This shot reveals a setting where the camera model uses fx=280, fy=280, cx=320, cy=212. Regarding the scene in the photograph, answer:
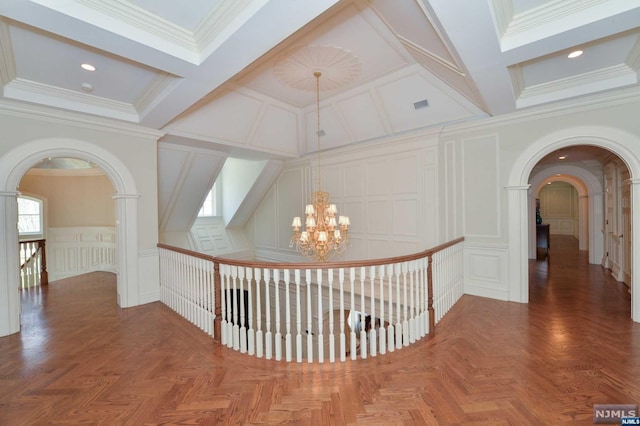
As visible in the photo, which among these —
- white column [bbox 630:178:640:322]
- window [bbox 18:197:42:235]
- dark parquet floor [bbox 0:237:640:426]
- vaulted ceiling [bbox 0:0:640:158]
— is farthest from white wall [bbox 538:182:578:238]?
window [bbox 18:197:42:235]

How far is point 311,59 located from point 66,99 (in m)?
3.29

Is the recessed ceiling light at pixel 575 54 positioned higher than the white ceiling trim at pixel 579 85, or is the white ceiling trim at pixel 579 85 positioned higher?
the recessed ceiling light at pixel 575 54

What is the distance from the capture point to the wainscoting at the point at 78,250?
7043 mm

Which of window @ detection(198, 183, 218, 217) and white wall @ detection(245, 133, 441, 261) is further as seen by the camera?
→ window @ detection(198, 183, 218, 217)

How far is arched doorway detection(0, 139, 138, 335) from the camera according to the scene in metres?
3.45

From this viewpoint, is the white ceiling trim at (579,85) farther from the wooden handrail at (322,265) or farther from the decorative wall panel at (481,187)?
the wooden handrail at (322,265)

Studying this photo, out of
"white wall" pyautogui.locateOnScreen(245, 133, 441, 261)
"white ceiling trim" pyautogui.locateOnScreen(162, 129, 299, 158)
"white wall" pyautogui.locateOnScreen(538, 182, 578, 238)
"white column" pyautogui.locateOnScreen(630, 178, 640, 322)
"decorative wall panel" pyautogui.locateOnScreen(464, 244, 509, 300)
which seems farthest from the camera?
"white wall" pyautogui.locateOnScreen(538, 182, 578, 238)

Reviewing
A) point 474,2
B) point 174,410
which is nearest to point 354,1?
point 474,2

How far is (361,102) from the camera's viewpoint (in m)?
5.17

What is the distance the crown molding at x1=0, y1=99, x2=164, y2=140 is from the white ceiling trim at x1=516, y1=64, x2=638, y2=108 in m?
5.59

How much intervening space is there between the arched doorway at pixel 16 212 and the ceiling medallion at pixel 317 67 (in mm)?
2916

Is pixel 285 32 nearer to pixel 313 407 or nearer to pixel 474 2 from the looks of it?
pixel 474 2

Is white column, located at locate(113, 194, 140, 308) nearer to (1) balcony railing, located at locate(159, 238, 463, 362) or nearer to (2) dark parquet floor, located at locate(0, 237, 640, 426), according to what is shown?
(1) balcony railing, located at locate(159, 238, 463, 362)

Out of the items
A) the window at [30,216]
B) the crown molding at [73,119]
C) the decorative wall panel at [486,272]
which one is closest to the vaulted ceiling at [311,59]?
the crown molding at [73,119]
